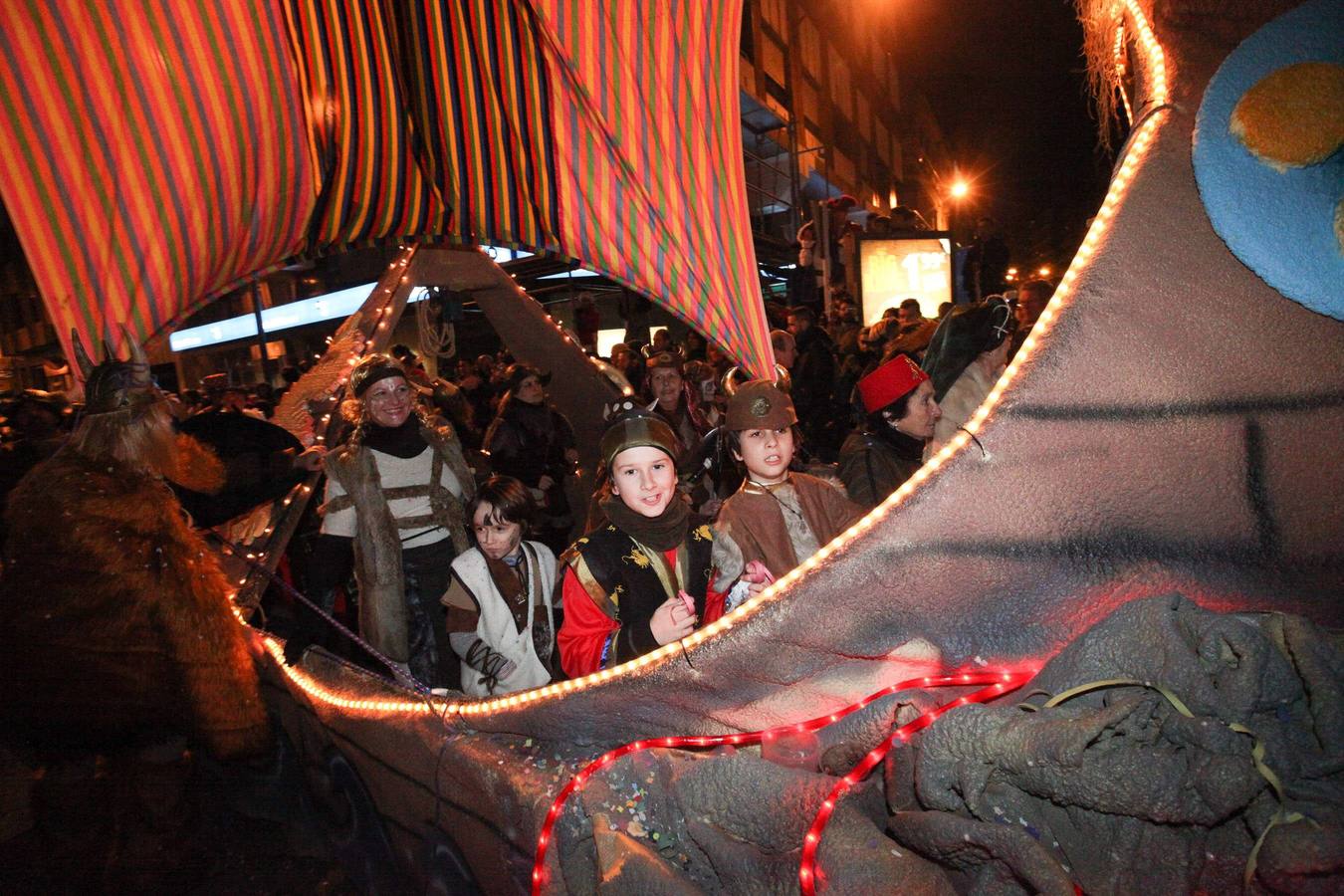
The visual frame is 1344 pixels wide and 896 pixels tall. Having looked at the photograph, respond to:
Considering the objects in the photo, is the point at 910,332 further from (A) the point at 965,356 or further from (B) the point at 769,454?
(B) the point at 769,454

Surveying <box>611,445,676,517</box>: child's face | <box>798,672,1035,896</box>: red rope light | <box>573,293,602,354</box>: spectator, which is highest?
<box>573,293,602,354</box>: spectator

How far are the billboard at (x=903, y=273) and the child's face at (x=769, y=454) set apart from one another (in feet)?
21.3

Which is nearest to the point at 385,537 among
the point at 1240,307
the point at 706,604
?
the point at 706,604

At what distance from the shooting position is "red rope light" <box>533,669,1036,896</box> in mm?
1289

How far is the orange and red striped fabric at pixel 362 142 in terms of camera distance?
2.46 meters

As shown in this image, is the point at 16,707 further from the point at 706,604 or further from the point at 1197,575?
the point at 1197,575

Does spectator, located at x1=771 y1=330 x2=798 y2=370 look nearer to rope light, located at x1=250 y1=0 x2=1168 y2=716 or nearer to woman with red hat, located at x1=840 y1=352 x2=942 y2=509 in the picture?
woman with red hat, located at x1=840 y1=352 x2=942 y2=509

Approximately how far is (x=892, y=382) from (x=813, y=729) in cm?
188

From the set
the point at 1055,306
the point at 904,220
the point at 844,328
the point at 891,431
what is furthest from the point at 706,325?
the point at 904,220

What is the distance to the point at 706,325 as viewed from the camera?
2930 mm

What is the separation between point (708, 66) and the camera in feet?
9.32

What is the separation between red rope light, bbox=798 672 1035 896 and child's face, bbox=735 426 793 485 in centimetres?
115

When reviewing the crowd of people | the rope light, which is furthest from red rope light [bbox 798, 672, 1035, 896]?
the crowd of people

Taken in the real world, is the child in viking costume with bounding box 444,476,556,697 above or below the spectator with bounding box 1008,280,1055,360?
below
